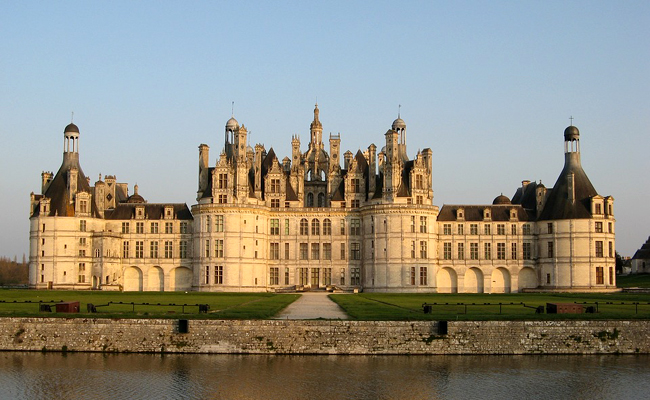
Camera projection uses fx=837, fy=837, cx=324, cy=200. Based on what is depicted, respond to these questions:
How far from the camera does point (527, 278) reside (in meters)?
88.8

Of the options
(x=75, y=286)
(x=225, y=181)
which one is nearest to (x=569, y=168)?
(x=225, y=181)

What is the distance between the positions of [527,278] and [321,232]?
73.5 feet

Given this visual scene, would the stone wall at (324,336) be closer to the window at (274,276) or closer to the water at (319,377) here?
the water at (319,377)

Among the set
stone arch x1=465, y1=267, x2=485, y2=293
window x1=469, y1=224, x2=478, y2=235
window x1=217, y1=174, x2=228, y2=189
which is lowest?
stone arch x1=465, y1=267, x2=485, y2=293

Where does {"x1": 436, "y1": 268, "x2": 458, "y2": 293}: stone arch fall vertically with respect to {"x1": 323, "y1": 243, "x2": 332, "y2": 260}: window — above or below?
below

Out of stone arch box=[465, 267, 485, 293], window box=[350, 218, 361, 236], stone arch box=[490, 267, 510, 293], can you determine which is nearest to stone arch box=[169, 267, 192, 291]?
window box=[350, 218, 361, 236]

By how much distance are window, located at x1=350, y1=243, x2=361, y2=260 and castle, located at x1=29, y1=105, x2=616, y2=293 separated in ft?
0.35

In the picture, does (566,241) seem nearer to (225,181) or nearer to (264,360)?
(225,181)

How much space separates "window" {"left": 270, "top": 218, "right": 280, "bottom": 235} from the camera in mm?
89312

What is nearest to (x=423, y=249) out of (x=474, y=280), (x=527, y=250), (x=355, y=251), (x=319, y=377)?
(x=355, y=251)

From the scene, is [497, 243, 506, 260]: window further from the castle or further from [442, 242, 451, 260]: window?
[442, 242, 451, 260]: window

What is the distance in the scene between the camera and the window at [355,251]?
8869cm

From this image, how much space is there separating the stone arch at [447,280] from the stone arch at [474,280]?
1.26m

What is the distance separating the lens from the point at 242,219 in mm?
85250
